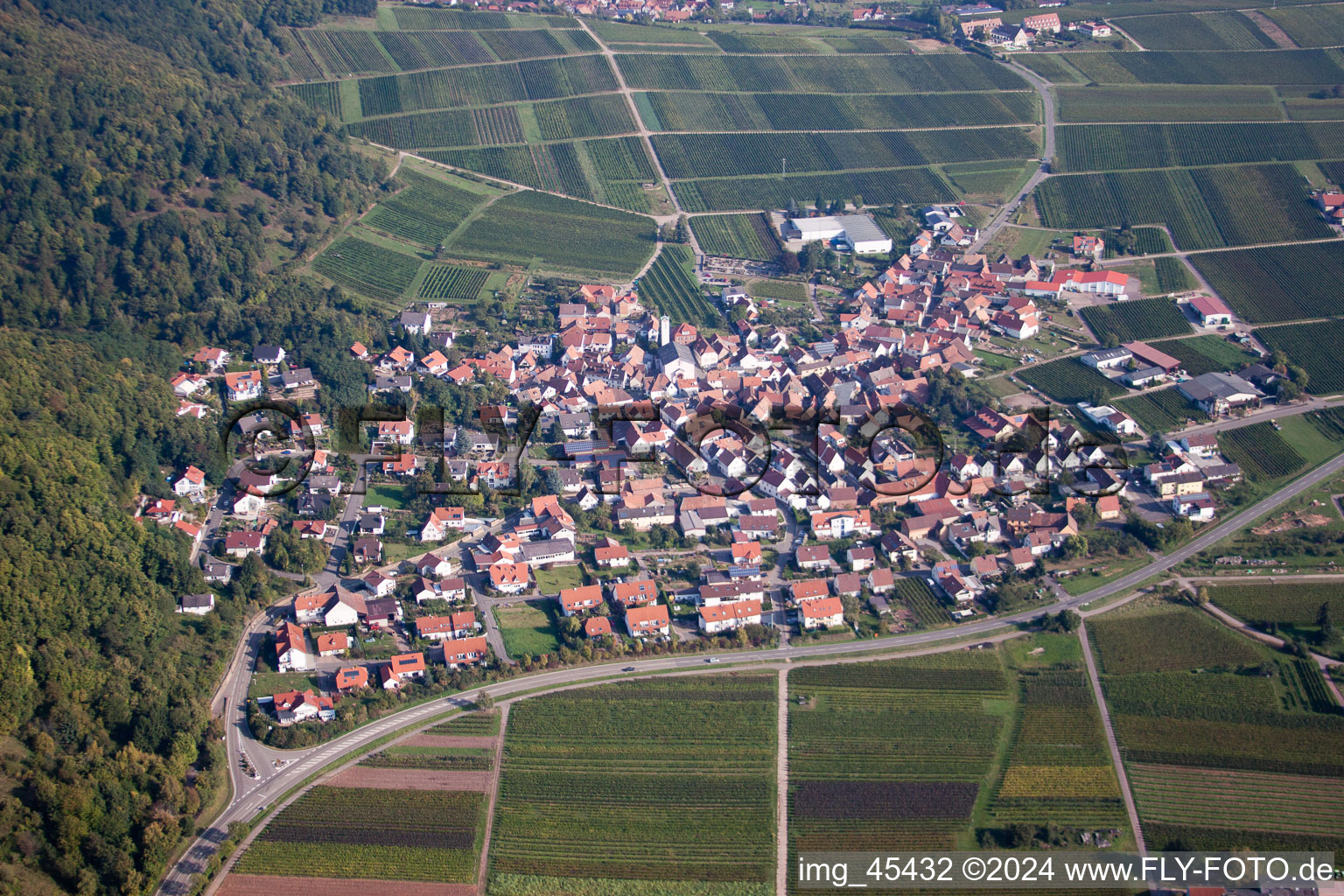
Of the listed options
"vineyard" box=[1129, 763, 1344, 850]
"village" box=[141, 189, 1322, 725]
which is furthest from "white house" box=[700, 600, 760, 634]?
"vineyard" box=[1129, 763, 1344, 850]

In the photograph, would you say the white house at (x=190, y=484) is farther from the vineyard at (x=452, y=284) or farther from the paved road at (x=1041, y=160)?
the paved road at (x=1041, y=160)

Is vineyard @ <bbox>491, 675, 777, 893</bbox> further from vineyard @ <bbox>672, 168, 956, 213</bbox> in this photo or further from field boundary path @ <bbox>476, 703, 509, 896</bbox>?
vineyard @ <bbox>672, 168, 956, 213</bbox>

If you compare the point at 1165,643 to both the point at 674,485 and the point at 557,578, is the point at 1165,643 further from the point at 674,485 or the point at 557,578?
the point at 557,578

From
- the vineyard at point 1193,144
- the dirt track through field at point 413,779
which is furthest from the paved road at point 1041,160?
the dirt track through field at point 413,779

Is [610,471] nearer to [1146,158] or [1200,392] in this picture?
[1200,392]

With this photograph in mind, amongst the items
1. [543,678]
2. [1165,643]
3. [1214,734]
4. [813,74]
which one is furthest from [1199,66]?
[543,678]

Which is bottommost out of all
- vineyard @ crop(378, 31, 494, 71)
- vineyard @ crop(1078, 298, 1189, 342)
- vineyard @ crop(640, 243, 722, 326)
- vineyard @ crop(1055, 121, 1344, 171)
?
vineyard @ crop(1078, 298, 1189, 342)

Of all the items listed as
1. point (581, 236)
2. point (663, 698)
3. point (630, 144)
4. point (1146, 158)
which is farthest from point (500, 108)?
point (663, 698)
